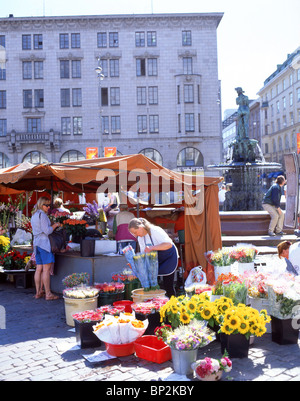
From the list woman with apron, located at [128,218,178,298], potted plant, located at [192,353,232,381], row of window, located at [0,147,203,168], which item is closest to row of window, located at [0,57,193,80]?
row of window, located at [0,147,203,168]

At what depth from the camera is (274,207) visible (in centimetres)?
1340

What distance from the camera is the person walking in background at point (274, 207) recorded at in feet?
43.3

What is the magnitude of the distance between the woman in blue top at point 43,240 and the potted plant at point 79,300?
1.67m

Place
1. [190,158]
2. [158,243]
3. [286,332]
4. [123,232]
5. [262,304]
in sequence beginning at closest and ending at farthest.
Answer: [286,332]
[262,304]
[158,243]
[123,232]
[190,158]

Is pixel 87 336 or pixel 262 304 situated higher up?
pixel 262 304

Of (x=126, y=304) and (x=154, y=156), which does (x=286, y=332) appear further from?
(x=154, y=156)

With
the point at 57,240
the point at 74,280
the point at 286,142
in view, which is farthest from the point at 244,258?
the point at 286,142

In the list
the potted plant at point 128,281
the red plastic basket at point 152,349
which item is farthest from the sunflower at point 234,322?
the potted plant at point 128,281

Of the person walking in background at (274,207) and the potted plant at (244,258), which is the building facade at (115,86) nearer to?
the person walking in background at (274,207)

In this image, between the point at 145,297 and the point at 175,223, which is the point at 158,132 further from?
the point at 145,297

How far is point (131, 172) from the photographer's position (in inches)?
342

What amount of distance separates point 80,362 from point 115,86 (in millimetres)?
43485
